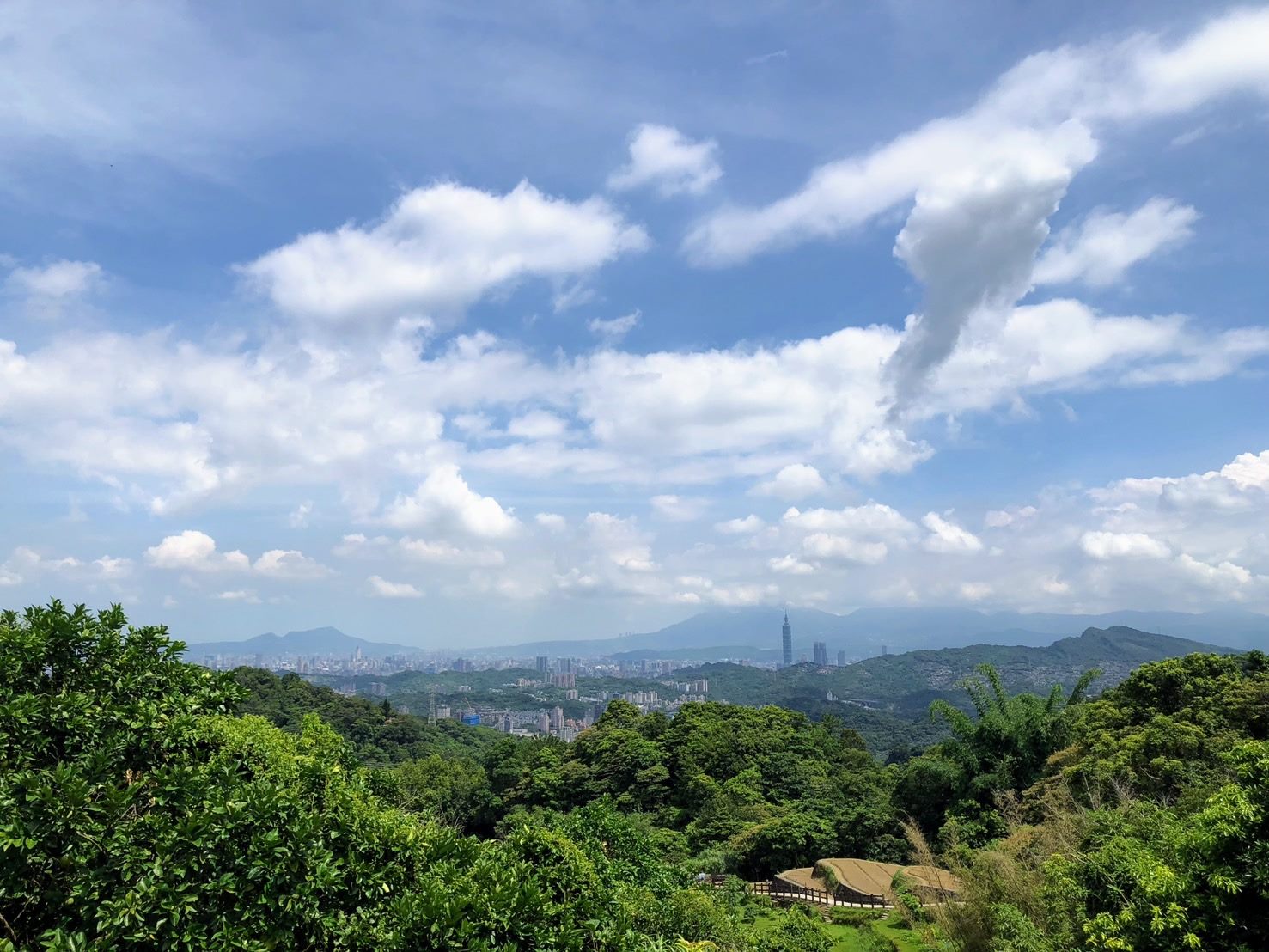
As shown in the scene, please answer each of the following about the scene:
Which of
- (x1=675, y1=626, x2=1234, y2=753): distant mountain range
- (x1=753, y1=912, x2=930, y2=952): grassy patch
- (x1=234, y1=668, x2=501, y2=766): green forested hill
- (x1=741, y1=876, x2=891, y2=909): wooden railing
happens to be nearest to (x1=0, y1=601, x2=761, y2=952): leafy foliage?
(x1=753, y1=912, x2=930, y2=952): grassy patch

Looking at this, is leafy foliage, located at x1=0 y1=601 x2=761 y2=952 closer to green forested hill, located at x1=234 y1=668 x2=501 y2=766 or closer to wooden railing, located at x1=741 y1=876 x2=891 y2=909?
wooden railing, located at x1=741 y1=876 x2=891 y2=909

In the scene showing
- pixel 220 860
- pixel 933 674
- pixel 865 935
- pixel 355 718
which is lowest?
pixel 933 674

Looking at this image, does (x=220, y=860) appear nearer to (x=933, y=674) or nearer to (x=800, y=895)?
(x=800, y=895)

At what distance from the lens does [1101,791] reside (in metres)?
16.1

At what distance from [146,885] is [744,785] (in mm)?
27008

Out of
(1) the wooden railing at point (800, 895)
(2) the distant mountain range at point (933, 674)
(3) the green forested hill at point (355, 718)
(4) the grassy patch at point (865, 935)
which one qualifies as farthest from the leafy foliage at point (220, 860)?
(2) the distant mountain range at point (933, 674)

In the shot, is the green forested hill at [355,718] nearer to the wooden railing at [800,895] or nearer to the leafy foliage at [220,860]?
the wooden railing at [800,895]

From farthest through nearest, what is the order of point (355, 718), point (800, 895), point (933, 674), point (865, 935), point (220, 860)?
point (933, 674)
point (355, 718)
point (800, 895)
point (865, 935)
point (220, 860)

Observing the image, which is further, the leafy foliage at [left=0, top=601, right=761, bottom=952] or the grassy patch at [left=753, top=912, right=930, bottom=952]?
the grassy patch at [left=753, top=912, right=930, bottom=952]

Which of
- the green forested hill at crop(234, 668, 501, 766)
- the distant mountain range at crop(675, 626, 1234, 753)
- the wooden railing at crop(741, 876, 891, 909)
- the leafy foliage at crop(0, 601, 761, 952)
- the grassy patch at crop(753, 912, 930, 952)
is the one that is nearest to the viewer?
the leafy foliage at crop(0, 601, 761, 952)

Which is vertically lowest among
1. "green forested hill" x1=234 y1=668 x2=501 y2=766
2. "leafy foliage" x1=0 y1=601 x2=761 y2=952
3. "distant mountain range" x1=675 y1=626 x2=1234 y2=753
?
"distant mountain range" x1=675 y1=626 x2=1234 y2=753

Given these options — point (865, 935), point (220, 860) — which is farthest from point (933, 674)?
point (220, 860)

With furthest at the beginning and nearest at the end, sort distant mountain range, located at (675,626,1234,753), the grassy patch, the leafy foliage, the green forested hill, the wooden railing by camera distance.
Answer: distant mountain range, located at (675,626,1234,753) < the green forested hill < the wooden railing < the grassy patch < the leafy foliage

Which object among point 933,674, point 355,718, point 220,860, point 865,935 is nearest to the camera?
point 220,860
